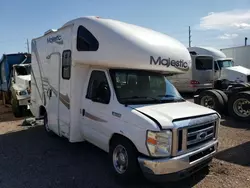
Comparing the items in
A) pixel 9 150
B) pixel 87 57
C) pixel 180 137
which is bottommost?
pixel 9 150

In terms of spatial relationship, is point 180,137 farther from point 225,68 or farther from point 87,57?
point 225,68

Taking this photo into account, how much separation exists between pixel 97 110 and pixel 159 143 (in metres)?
1.70

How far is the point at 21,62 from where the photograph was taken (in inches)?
566

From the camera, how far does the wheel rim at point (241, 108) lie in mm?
9781

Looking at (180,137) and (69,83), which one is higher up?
(69,83)

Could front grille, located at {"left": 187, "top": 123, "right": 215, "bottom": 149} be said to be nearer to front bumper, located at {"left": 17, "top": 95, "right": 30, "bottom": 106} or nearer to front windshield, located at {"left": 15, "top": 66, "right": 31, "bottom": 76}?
front bumper, located at {"left": 17, "top": 95, "right": 30, "bottom": 106}

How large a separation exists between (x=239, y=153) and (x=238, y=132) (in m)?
2.09

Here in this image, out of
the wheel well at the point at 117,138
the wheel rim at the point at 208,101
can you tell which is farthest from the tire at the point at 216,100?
the wheel well at the point at 117,138

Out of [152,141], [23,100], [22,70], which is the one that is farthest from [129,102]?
[22,70]

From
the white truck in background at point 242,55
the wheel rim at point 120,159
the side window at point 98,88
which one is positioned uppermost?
the white truck in background at point 242,55

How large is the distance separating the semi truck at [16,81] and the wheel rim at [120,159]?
7.34m

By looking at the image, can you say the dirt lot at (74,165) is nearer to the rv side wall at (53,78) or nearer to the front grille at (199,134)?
the rv side wall at (53,78)

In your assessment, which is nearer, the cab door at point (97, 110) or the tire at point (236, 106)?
the cab door at point (97, 110)

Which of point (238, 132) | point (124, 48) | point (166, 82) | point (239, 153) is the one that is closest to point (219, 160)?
point (239, 153)
